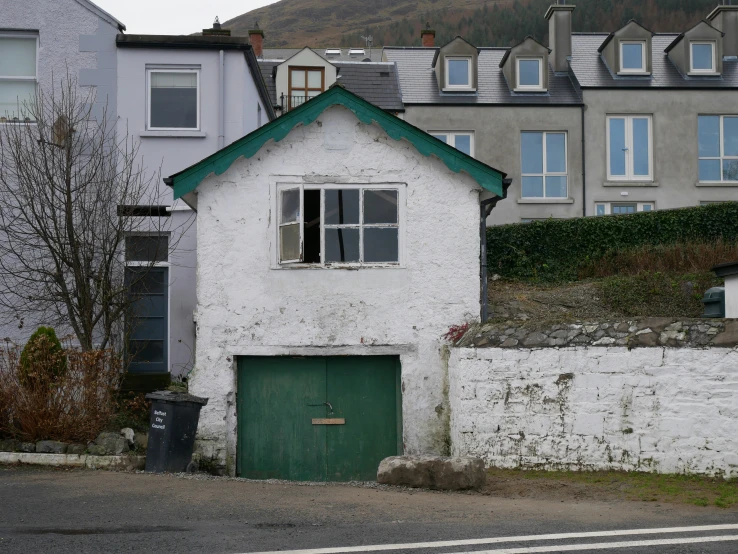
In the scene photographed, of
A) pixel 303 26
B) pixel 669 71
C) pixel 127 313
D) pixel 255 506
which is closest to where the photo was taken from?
pixel 255 506

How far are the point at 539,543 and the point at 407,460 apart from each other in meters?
3.88

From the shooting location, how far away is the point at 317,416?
1461 cm

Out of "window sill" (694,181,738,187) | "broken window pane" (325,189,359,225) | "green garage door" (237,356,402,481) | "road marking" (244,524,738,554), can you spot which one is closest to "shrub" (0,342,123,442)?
"green garage door" (237,356,402,481)

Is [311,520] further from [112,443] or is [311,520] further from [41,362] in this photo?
[41,362]

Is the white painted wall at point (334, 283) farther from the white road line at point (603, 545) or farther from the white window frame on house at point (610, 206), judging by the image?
the white window frame on house at point (610, 206)

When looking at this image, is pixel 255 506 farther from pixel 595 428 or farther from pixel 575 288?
pixel 575 288

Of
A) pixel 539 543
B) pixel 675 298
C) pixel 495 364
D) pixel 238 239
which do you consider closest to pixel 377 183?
pixel 238 239

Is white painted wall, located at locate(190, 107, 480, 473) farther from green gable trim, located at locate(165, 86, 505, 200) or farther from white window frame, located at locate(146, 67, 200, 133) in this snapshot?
white window frame, located at locate(146, 67, 200, 133)

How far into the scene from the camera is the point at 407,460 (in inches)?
467

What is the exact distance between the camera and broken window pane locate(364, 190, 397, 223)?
48.6 ft

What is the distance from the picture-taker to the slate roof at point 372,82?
3194cm

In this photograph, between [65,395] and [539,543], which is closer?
[539,543]

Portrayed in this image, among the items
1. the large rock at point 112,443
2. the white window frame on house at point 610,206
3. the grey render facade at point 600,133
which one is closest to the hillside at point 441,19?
the grey render facade at point 600,133

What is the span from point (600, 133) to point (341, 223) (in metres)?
19.8
